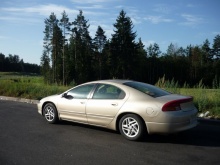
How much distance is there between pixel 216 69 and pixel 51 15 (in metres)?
46.7

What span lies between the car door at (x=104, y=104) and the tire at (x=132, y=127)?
31 cm

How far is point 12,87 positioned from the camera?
17.0m

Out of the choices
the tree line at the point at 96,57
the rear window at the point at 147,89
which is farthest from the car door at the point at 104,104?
the tree line at the point at 96,57

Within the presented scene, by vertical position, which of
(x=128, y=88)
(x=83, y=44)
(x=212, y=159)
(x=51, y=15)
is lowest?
(x=212, y=159)

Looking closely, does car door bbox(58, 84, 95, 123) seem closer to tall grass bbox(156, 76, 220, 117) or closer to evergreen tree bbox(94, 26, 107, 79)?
tall grass bbox(156, 76, 220, 117)

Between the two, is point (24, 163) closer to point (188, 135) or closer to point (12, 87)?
point (188, 135)

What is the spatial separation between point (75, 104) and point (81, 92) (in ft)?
1.20

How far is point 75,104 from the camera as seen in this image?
784 cm

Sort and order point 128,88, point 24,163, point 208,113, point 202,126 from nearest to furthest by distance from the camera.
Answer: point 24,163 < point 128,88 < point 202,126 < point 208,113

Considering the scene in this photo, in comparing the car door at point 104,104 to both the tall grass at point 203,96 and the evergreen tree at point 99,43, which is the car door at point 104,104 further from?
the evergreen tree at point 99,43

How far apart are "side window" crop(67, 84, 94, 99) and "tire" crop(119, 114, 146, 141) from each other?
4.59 ft

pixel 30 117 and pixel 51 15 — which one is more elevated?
pixel 51 15

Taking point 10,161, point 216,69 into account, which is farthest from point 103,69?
point 10,161

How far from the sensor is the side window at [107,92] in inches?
282
